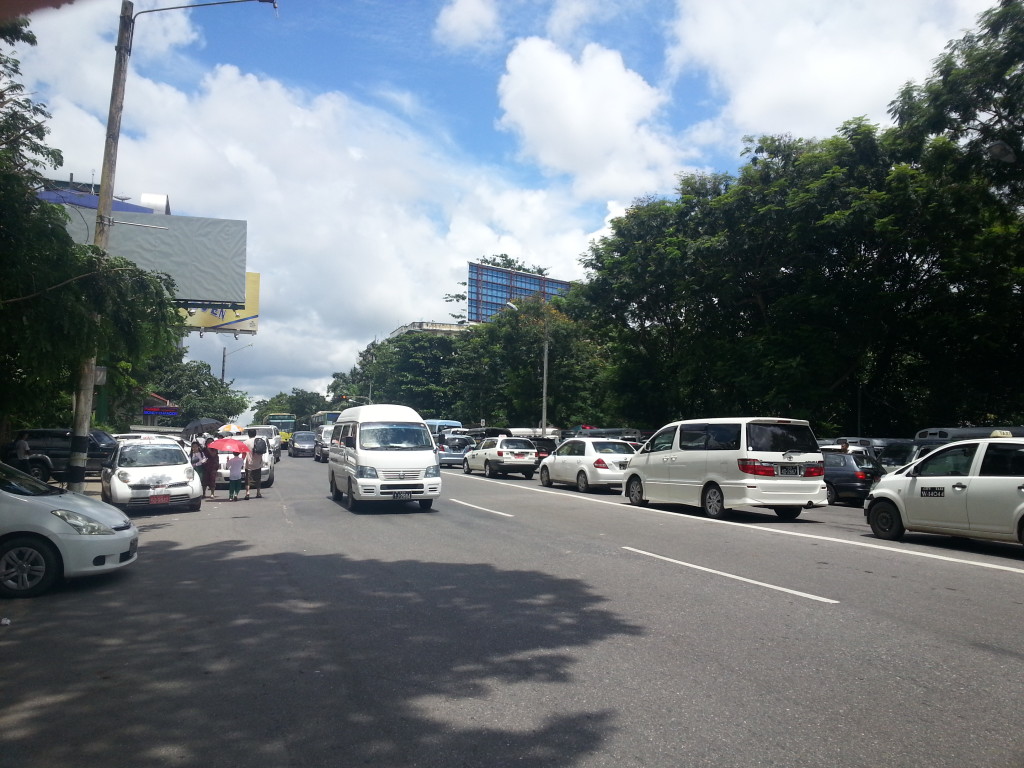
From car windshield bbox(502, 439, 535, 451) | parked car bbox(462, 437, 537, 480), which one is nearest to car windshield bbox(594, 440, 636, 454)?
parked car bbox(462, 437, 537, 480)

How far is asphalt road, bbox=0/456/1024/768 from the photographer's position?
4230 millimetres

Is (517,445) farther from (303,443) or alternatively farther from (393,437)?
(303,443)

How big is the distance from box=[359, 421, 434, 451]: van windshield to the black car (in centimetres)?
1036

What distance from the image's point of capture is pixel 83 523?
819 cm

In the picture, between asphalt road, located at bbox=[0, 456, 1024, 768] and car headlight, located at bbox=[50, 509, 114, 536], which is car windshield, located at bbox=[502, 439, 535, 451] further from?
car headlight, located at bbox=[50, 509, 114, 536]

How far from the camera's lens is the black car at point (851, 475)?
19.8 metres

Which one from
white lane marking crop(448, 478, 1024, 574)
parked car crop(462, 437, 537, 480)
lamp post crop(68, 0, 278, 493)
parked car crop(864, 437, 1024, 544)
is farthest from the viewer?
parked car crop(462, 437, 537, 480)

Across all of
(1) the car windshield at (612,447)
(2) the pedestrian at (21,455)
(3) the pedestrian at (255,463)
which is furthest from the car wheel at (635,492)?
(2) the pedestrian at (21,455)

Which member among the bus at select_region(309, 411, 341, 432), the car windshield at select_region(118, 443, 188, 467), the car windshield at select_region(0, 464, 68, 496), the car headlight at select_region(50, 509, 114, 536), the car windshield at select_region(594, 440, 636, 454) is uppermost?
the bus at select_region(309, 411, 341, 432)

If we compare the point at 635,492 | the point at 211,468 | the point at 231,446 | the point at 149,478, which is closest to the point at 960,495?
the point at 635,492

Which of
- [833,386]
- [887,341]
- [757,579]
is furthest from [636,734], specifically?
[887,341]

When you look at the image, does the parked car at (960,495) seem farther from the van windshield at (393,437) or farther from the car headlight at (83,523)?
the car headlight at (83,523)

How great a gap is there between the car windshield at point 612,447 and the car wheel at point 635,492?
154 inches

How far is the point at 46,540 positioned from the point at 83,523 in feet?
1.23
